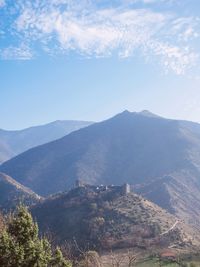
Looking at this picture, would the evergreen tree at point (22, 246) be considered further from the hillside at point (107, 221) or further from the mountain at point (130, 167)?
the mountain at point (130, 167)

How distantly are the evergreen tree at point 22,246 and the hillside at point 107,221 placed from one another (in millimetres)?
41366

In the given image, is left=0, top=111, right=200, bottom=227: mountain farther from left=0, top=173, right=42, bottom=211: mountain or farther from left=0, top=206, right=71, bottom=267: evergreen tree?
left=0, top=206, right=71, bottom=267: evergreen tree

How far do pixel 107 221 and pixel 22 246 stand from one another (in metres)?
50.3

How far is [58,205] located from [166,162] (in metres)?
92.3

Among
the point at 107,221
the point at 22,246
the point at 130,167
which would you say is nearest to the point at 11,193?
the point at 107,221

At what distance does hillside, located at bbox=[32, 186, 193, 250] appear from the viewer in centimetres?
6775

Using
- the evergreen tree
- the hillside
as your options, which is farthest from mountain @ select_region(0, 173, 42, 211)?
the evergreen tree

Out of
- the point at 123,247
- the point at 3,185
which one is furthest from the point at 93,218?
the point at 3,185

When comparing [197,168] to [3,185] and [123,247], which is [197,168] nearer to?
[3,185]

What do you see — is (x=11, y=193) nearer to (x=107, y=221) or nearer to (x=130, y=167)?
(x=107, y=221)

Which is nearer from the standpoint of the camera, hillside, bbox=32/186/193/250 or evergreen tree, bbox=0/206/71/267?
evergreen tree, bbox=0/206/71/267

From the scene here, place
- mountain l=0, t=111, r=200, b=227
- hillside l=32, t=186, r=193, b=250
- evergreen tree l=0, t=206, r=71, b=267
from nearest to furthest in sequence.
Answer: evergreen tree l=0, t=206, r=71, b=267 → hillside l=32, t=186, r=193, b=250 → mountain l=0, t=111, r=200, b=227

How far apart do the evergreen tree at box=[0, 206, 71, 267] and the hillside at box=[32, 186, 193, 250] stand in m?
41.4

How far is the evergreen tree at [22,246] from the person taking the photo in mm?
23234
